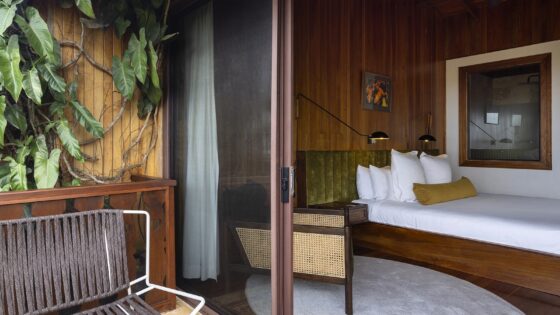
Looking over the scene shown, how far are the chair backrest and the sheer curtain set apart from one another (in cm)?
59

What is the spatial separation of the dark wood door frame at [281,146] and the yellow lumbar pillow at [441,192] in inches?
101

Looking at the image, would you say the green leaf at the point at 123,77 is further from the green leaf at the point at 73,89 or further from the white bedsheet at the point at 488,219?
the white bedsheet at the point at 488,219

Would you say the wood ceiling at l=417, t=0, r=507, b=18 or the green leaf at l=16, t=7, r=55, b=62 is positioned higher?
the wood ceiling at l=417, t=0, r=507, b=18

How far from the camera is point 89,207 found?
2.14 meters

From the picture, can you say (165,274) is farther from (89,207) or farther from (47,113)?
(47,113)

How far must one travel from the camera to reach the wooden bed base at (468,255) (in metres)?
2.99

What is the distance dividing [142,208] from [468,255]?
279cm

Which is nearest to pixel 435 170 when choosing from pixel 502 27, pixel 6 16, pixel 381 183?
pixel 381 183

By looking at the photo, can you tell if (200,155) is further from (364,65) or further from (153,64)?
(364,65)

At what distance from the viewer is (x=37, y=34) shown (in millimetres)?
1977

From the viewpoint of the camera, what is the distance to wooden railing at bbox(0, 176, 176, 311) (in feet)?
6.86

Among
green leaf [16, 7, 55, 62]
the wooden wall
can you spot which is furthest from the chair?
the wooden wall

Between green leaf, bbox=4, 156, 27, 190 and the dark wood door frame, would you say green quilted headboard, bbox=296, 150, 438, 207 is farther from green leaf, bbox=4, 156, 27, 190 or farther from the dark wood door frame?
green leaf, bbox=4, 156, 27, 190

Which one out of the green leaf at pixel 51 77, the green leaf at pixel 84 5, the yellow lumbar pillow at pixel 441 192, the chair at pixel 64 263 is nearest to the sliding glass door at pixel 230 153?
the chair at pixel 64 263
